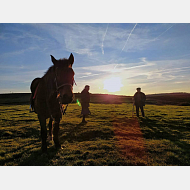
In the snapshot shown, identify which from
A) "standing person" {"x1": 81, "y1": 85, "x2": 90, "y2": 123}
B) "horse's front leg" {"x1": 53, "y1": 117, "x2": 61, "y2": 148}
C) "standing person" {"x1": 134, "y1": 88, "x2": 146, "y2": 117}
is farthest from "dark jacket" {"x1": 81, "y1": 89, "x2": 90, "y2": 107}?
"horse's front leg" {"x1": 53, "y1": 117, "x2": 61, "y2": 148}

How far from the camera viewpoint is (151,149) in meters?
5.18

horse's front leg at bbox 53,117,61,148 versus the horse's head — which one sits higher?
the horse's head

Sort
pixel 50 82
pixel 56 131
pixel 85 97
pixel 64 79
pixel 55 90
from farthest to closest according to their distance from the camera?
1. pixel 85 97
2. pixel 56 131
3. pixel 50 82
4. pixel 55 90
5. pixel 64 79

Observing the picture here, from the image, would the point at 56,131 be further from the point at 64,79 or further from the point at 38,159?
the point at 64,79

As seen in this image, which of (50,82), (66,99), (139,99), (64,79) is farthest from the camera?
(139,99)

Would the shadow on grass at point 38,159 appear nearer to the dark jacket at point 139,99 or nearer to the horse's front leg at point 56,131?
the horse's front leg at point 56,131

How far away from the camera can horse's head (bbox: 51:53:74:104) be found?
359cm

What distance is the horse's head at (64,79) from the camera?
3594mm

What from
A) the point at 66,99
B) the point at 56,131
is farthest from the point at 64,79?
the point at 56,131

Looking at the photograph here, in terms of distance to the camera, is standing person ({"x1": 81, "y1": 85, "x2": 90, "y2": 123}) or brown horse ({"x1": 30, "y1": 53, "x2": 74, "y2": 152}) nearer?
brown horse ({"x1": 30, "y1": 53, "x2": 74, "y2": 152})

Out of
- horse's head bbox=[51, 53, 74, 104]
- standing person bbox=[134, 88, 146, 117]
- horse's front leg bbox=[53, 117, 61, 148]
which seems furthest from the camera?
standing person bbox=[134, 88, 146, 117]

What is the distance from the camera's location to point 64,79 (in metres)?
3.72

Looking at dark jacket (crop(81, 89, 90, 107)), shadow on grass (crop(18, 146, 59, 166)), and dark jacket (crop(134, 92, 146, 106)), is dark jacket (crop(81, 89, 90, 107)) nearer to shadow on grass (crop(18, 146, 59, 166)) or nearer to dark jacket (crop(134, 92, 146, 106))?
dark jacket (crop(134, 92, 146, 106))
